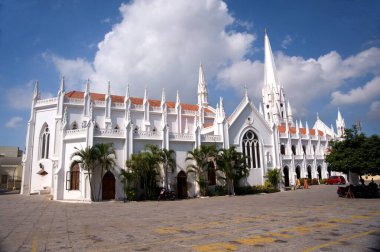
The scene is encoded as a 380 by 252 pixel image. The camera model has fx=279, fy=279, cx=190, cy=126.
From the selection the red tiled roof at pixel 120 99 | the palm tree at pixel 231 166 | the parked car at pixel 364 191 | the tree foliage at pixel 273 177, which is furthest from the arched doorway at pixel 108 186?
the parked car at pixel 364 191

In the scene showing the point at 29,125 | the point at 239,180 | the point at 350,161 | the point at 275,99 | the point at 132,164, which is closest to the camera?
the point at 350,161

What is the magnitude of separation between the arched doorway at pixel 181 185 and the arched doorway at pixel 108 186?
646 centimetres

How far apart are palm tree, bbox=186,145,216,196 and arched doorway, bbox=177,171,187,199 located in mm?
913

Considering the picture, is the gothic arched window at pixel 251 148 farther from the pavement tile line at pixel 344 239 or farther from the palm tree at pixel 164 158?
the pavement tile line at pixel 344 239

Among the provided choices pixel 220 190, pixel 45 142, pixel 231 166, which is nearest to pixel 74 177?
pixel 45 142

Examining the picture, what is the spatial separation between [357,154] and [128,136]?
64.5 ft

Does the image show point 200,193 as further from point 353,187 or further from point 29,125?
point 29,125

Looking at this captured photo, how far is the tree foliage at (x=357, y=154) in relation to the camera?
21.4 metres

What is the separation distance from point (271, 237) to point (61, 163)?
72.6 feet

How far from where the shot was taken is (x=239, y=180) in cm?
3184

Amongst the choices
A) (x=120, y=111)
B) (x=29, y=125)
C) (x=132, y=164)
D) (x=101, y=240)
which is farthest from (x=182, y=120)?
(x=101, y=240)

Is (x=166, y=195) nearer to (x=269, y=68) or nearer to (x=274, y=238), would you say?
(x=274, y=238)

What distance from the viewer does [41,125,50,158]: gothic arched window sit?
116 feet

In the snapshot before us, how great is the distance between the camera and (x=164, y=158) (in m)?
26.7
